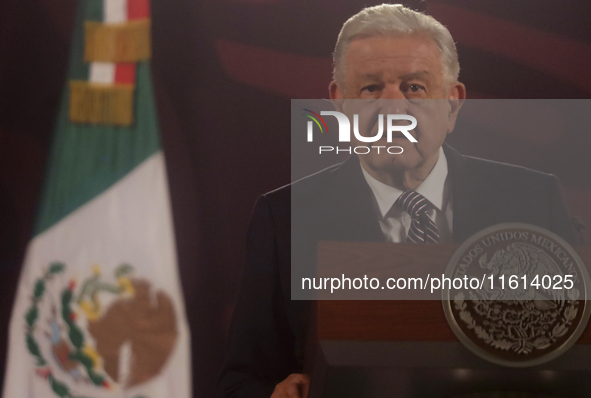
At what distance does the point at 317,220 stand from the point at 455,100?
0.91m

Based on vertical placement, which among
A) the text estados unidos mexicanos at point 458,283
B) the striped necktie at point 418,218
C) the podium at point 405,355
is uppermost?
the striped necktie at point 418,218

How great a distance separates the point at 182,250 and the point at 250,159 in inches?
21.4

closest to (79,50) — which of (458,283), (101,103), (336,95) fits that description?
(101,103)

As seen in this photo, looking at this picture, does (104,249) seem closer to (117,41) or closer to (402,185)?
(117,41)

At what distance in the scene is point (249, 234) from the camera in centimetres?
269

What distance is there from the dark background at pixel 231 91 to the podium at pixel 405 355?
1.62 m

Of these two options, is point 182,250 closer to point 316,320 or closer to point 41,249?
point 41,249

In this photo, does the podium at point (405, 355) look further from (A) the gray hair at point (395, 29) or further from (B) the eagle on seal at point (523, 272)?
(A) the gray hair at point (395, 29)

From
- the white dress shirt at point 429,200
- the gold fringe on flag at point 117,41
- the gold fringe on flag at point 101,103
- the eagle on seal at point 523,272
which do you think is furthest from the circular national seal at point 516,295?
the gold fringe on flag at point 117,41

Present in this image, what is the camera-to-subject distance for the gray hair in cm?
278

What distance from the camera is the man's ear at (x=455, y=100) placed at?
2787 millimetres

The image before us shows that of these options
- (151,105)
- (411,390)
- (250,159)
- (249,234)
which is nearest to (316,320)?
(411,390)

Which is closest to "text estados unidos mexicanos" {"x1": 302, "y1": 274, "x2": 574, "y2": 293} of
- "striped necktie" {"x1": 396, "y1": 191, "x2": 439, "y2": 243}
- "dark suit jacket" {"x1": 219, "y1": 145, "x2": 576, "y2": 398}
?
"dark suit jacket" {"x1": 219, "y1": 145, "x2": 576, "y2": 398}

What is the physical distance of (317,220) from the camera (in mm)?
2607
